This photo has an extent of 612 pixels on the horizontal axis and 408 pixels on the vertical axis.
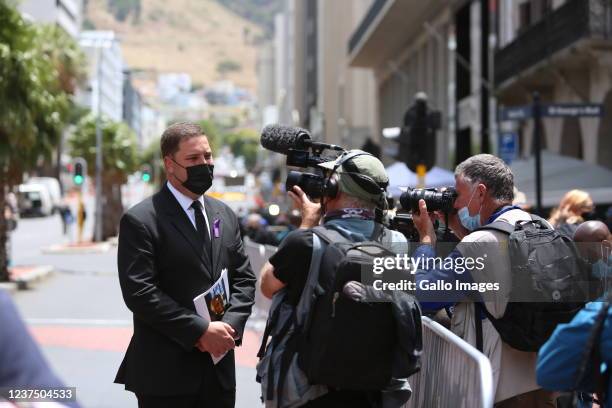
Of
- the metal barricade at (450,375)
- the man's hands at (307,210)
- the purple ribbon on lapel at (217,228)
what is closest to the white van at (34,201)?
the metal barricade at (450,375)

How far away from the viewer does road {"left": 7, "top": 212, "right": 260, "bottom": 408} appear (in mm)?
10109

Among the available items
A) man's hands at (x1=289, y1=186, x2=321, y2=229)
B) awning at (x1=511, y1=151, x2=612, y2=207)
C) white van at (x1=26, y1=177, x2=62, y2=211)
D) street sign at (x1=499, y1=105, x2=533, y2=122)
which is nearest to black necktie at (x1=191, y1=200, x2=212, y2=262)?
man's hands at (x1=289, y1=186, x2=321, y2=229)

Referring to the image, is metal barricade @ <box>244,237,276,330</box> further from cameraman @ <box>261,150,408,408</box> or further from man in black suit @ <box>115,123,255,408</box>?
cameraman @ <box>261,150,408,408</box>

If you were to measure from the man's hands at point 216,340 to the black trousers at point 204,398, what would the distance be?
0.37 ft

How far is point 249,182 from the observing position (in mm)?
192750

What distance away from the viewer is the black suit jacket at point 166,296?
4.86 metres

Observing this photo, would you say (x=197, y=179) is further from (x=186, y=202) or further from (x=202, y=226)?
(x=202, y=226)

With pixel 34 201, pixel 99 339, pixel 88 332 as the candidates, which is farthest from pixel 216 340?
pixel 34 201

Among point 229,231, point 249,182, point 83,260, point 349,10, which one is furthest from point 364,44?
point 249,182

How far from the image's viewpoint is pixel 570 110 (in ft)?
59.3

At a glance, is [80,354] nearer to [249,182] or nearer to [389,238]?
[389,238]

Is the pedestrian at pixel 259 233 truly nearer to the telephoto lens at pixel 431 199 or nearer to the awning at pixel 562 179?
the awning at pixel 562 179

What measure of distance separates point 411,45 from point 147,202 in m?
42.9

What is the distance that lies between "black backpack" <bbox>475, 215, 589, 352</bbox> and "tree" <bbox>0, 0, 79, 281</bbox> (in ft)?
57.9
